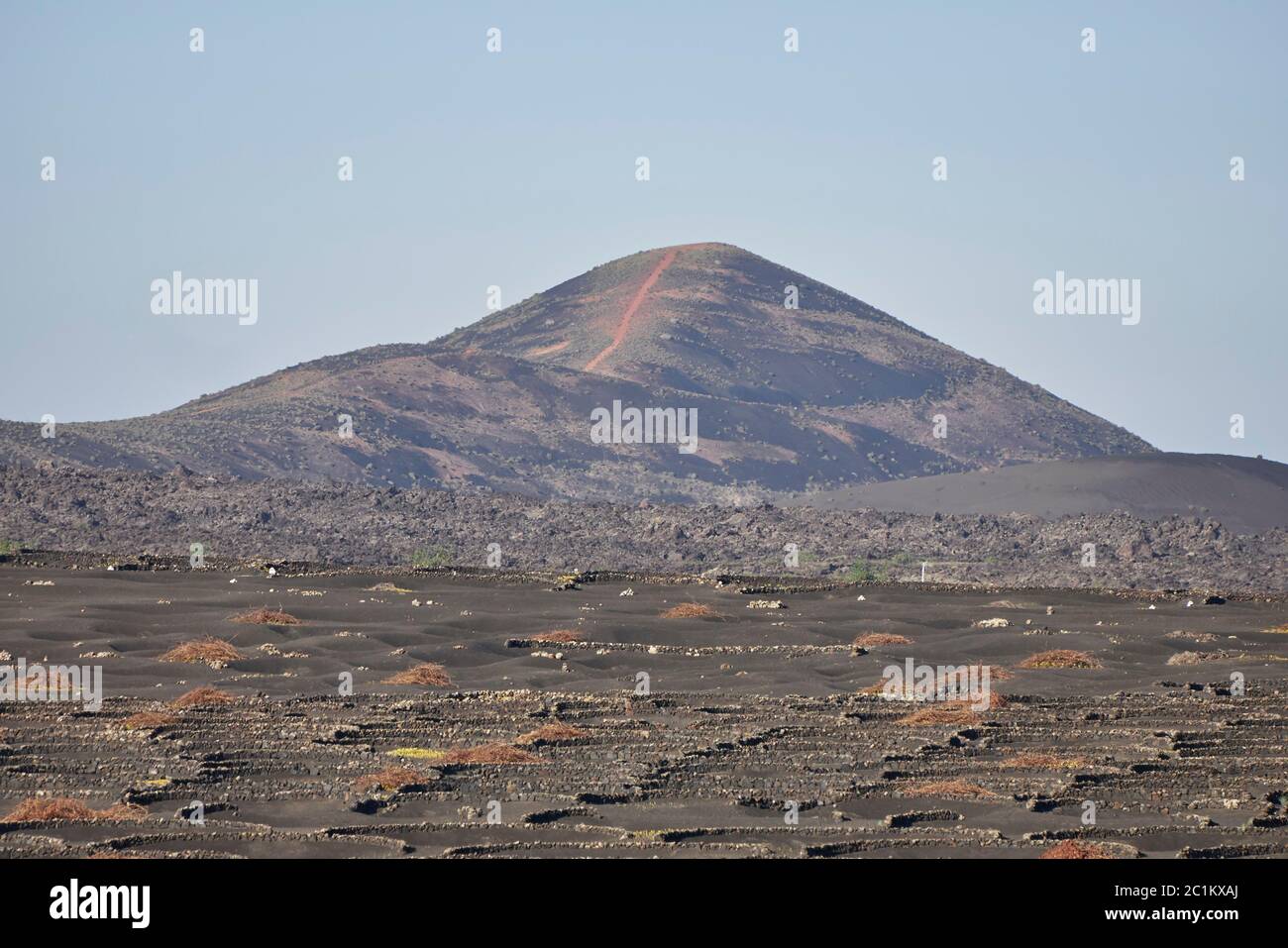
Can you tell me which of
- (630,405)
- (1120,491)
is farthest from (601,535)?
(630,405)

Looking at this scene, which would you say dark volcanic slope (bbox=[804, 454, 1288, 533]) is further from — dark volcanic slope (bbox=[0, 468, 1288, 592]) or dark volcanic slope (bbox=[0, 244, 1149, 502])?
dark volcanic slope (bbox=[0, 244, 1149, 502])

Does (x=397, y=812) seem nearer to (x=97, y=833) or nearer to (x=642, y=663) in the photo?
(x=97, y=833)

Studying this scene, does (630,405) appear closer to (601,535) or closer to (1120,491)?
(1120,491)

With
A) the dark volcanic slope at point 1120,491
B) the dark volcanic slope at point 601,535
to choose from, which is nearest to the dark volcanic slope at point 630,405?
the dark volcanic slope at point 601,535

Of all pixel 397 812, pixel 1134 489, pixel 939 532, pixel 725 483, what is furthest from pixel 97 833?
pixel 725 483

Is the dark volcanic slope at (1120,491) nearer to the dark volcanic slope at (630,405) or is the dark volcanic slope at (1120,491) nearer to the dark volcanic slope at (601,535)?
the dark volcanic slope at (601,535)

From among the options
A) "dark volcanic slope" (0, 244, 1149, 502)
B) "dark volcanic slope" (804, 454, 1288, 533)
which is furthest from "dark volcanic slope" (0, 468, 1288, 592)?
"dark volcanic slope" (0, 244, 1149, 502)
